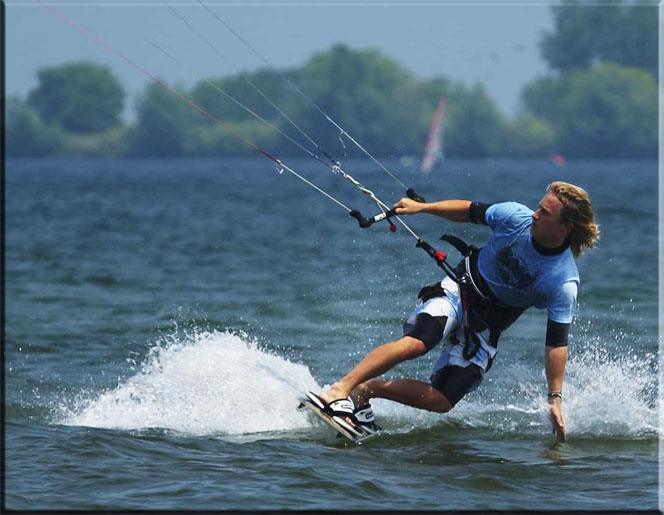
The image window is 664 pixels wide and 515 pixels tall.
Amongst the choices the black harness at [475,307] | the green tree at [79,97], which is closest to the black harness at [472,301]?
the black harness at [475,307]

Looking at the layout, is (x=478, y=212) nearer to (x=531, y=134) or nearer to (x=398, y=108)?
(x=398, y=108)

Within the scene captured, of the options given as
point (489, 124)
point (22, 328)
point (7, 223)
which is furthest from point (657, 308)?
point (489, 124)

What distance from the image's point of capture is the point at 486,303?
7.91 m

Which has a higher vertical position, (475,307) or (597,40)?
(597,40)

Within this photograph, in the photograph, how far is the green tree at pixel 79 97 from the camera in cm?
13462

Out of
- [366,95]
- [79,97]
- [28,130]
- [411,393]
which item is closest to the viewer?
[411,393]

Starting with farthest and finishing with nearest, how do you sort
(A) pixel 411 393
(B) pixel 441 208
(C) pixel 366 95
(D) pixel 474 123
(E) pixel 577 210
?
(D) pixel 474 123, (C) pixel 366 95, (A) pixel 411 393, (B) pixel 441 208, (E) pixel 577 210

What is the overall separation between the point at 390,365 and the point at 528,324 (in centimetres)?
626

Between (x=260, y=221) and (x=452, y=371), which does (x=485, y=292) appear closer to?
(x=452, y=371)

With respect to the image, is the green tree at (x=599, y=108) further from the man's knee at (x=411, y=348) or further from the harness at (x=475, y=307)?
the man's knee at (x=411, y=348)

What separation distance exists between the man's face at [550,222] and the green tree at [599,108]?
5254 inches

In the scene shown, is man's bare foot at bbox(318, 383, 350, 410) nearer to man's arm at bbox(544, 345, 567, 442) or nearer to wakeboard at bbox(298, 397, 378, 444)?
wakeboard at bbox(298, 397, 378, 444)

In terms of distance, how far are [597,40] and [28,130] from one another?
2895 inches

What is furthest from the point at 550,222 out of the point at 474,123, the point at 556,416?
the point at 474,123
